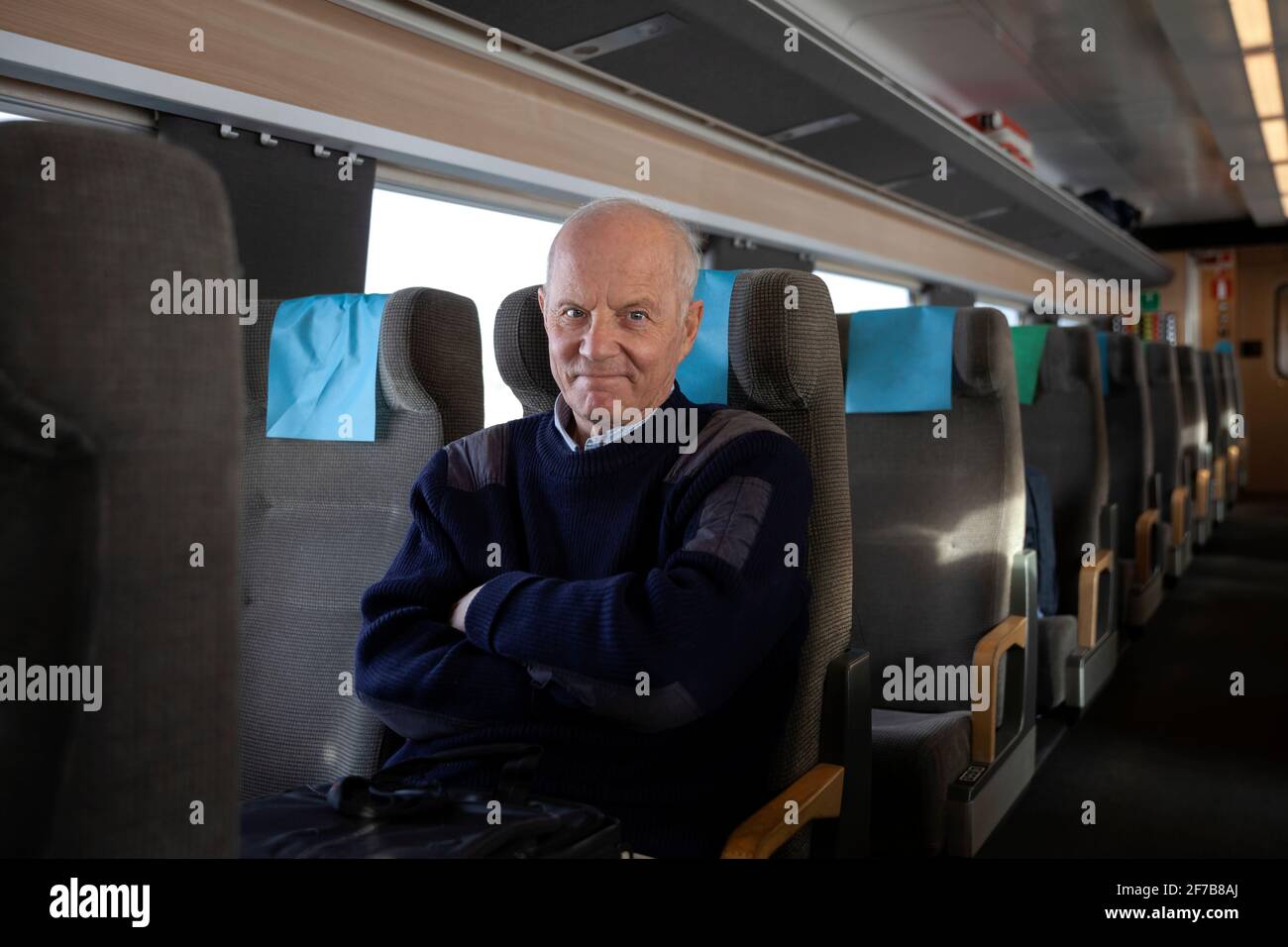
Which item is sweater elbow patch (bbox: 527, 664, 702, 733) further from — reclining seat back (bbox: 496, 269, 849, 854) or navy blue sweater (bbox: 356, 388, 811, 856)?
reclining seat back (bbox: 496, 269, 849, 854)

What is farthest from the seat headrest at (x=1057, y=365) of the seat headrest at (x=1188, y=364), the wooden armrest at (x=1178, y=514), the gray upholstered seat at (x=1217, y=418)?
the gray upholstered seat at (x=1217, y=418)

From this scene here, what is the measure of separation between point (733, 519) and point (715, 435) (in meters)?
A: 0.18

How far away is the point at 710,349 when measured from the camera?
6.54ft

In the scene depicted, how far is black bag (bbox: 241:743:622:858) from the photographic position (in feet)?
4.15

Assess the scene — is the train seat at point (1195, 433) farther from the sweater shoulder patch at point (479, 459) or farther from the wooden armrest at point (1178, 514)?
the sweater shoulder patch at point (479, 459)

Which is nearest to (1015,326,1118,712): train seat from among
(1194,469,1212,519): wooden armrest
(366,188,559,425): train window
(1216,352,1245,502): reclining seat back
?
(366,188,559,425): train window

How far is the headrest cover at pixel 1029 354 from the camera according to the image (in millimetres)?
3764

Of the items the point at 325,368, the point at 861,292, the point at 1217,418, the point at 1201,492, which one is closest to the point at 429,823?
the point at 325,368

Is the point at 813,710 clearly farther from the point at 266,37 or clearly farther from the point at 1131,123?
the point at 1131,123

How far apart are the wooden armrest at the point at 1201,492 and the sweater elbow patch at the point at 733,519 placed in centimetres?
670

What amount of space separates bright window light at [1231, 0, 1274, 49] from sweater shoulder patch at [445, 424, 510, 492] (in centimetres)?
450

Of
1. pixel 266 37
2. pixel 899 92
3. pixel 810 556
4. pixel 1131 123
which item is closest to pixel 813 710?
pixel 810 556

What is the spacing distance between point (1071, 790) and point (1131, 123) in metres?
6.33
